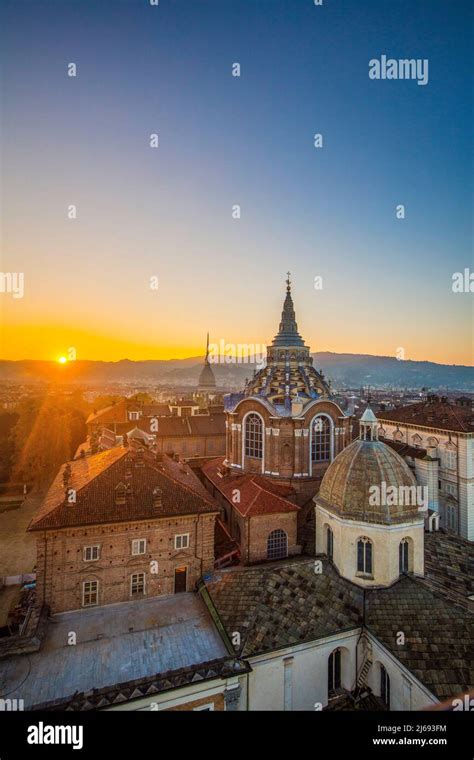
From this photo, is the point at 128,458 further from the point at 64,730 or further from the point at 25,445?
the point at 25,445

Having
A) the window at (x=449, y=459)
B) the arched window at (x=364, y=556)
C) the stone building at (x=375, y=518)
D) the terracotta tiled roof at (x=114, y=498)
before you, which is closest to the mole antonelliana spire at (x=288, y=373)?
the terracotta tiled roof at (x=114, y=498)

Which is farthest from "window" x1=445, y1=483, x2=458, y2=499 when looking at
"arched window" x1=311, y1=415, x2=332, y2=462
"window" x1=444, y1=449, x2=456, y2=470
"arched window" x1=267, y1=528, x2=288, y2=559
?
"arched window" x1=267, y1=528, x2=288, y2=559

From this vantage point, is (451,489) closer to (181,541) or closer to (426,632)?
(426,632)

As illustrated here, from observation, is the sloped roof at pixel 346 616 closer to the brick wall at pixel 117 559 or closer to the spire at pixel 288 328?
the brick wall at pixel 117 559

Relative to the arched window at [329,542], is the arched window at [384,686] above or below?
below

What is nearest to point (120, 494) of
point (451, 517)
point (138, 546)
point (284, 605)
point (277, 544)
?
point (138, 546)

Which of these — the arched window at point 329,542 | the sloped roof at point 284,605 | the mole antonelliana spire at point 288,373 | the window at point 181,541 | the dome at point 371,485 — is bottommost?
the sloped roof at point 284,605
